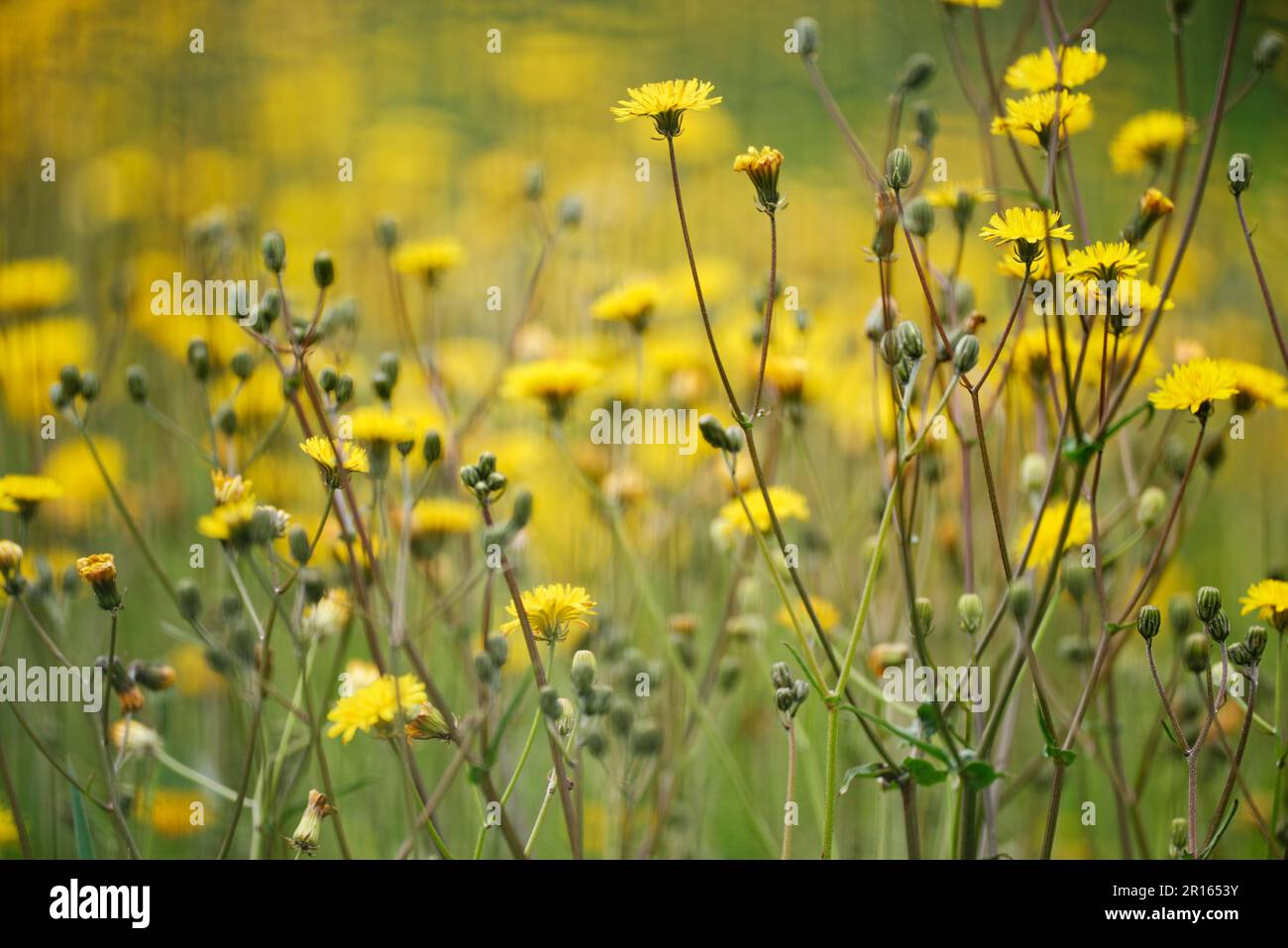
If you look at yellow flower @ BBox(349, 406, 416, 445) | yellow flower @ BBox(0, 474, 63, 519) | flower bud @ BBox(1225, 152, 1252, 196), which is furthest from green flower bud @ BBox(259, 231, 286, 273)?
flower bud @ BBox(1225, 152, 1252, 196)

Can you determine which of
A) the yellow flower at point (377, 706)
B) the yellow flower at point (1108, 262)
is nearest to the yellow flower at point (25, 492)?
the yellow flower at point (377, 706)

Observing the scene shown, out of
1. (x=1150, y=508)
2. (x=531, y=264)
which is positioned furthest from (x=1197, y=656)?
(x=531, y=264)

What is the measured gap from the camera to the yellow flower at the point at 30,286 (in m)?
1.72

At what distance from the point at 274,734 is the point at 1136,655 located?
1328 mm

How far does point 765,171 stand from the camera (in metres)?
1.03

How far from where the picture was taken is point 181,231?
6.30ft

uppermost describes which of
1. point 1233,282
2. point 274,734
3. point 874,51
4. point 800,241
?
point 874,51

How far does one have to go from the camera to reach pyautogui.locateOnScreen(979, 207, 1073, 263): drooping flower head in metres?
0.98

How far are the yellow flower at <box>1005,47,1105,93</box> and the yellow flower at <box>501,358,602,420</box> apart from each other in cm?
61

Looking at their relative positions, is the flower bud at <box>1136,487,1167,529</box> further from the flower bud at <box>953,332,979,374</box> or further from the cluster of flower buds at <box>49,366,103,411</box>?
the cluster of flower buds at <box>49,366,103,411</box>

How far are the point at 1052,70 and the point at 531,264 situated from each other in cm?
111
